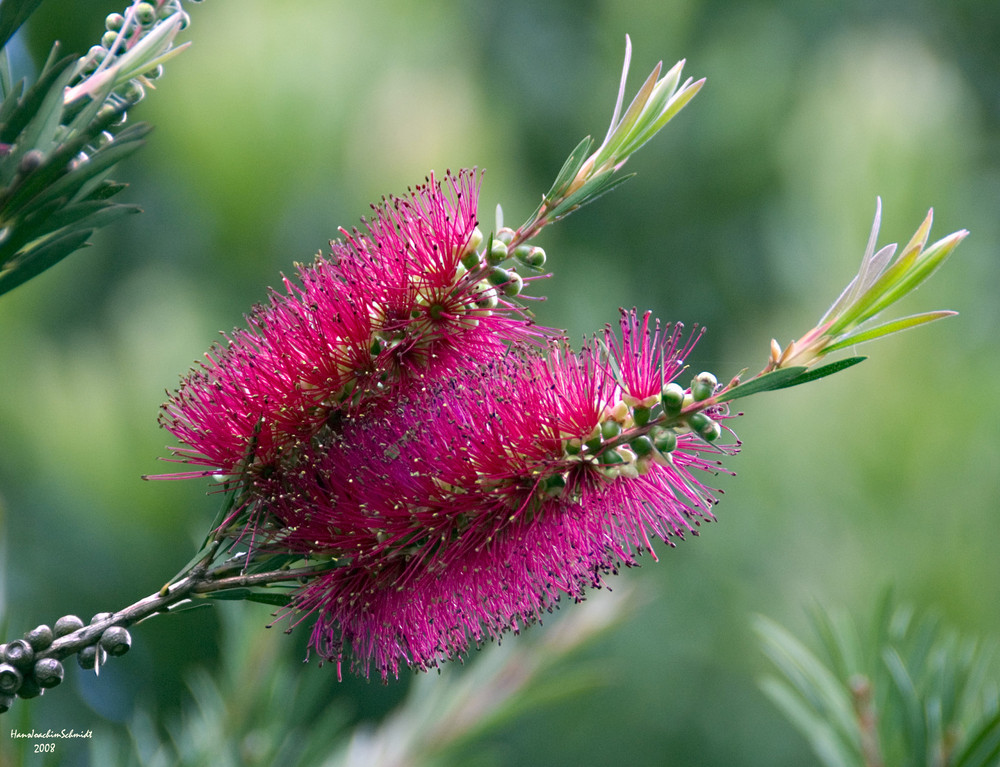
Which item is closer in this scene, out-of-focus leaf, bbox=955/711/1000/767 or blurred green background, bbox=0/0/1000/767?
out-of-focus leaf, bbox=955/711/1000/767

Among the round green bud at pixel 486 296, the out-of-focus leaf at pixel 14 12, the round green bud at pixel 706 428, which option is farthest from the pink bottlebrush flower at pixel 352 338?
the out-of-focus leaf at pixel 14 12

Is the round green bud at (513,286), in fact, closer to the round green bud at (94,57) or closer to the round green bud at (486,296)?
the round green bud at (486,296)

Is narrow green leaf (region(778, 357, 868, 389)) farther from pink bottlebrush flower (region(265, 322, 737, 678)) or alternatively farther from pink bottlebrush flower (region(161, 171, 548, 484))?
pink bottlebrush flower (region(161, 171, 548, 484))

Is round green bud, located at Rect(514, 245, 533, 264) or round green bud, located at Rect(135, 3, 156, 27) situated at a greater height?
round green bud, located at Rect(135, 3, 156, 27)

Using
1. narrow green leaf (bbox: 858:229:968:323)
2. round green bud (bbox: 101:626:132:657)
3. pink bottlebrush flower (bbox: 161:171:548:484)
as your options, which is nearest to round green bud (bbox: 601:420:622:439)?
pink bottlebrush flower (bbox: 161:171:548:484)

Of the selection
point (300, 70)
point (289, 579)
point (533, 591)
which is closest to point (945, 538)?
point (533, 591)

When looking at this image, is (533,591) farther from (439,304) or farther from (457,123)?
(457,123)

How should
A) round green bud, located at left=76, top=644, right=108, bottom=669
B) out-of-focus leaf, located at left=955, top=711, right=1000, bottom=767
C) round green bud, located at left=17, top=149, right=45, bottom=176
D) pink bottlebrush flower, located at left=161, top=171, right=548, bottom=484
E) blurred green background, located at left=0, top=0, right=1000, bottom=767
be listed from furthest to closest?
blurred green background, located at left=0, top=0, right=1000, bottom=767 → out-of-focus leaf, located at left=955, top=711, right=1000, bottom=767 → pink bottlebrush flower, located at left=161, top=171, right=548, bottom=484 → round green bud, located at left=76, top=644, right=108, bottom=669 → round green bud, located at left=17, top=149, right=45, bottom=176
